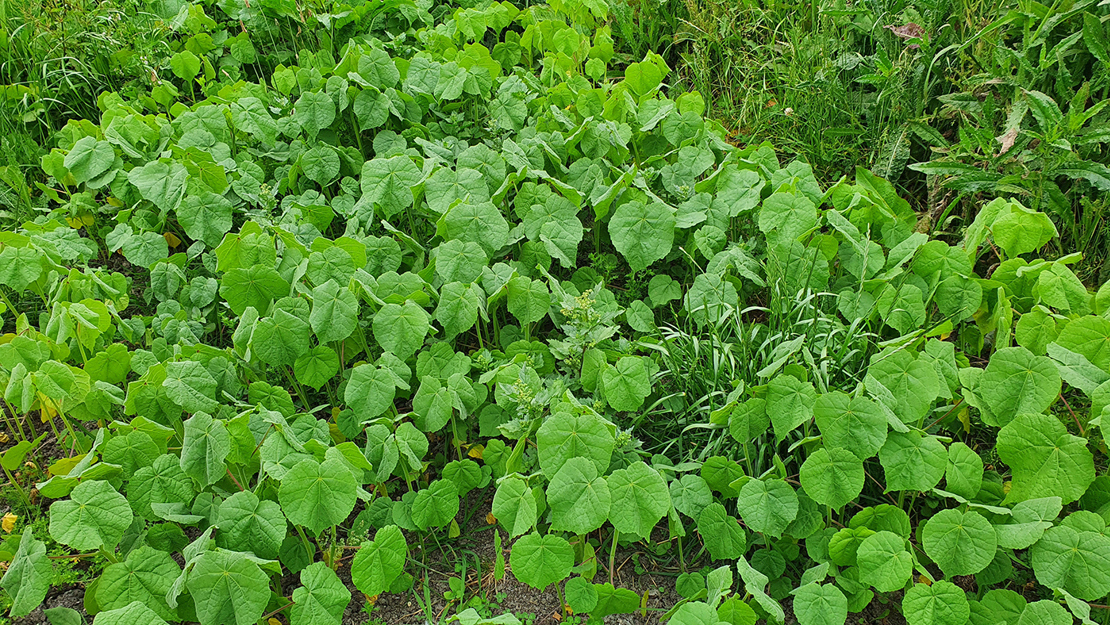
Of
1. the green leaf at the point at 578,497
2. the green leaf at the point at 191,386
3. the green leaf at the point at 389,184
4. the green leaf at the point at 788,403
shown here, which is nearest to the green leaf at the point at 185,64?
the green leaf at the point at 389,184

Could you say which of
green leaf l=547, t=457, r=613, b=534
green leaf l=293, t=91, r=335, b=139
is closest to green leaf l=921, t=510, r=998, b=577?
green leaf l=547, t=457, r=613, b=534

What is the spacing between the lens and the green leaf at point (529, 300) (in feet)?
7.88

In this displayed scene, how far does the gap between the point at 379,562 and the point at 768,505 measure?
930mm

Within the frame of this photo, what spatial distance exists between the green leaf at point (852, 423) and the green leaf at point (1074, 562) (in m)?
0.39

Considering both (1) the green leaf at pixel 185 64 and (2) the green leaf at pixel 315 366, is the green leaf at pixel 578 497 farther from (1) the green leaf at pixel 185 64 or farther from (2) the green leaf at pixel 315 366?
(1) the green leaf at pixel 185 64

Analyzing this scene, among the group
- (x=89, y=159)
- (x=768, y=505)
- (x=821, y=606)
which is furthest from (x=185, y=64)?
(x=821, y=606)

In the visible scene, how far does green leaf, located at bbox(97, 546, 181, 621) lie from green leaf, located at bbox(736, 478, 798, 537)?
53.2 inches

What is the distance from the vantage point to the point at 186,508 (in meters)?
2.02

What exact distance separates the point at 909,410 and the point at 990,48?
174 cm

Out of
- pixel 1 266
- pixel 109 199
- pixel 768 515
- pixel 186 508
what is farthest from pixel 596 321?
pixel 109 199

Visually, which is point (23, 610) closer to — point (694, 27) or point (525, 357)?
point (525, 357)

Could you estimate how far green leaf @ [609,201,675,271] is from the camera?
8.53 ft

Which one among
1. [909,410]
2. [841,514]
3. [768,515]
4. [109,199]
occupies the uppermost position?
[109,199]

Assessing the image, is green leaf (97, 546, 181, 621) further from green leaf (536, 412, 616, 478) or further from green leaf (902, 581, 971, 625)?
green leaf (902, 581, 971, 625)
